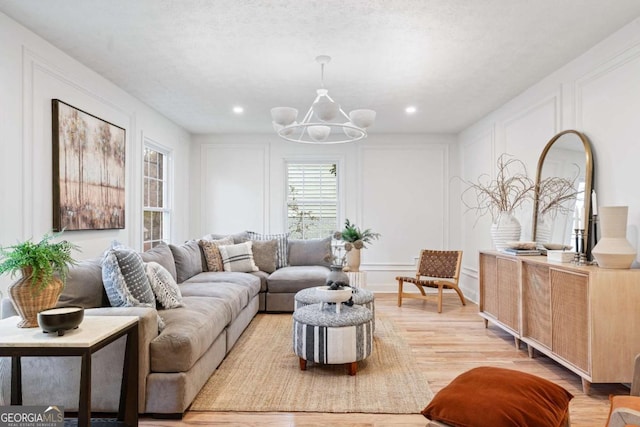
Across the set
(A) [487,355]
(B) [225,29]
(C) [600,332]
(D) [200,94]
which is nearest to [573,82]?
(C) [600,332]

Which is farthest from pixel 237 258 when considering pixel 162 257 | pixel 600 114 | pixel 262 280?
pixel 600 114

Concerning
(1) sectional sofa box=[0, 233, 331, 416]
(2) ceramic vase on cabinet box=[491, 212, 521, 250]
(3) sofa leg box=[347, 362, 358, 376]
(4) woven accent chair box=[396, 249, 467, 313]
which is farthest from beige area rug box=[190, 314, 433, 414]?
(4) woven accent chair box=[396, 249, 467, 313]

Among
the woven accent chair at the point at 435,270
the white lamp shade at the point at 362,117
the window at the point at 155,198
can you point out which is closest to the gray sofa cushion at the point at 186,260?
the window at the point at 155,198

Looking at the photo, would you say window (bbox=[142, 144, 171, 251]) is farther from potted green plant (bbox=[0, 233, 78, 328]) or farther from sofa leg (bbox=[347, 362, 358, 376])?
sofa leg (bbox=[347, 362, 358, 376])

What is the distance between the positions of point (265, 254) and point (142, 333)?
9.99 ft

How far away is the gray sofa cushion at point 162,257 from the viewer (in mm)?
3522

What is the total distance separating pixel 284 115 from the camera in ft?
10.6

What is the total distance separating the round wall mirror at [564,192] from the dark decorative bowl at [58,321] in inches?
133

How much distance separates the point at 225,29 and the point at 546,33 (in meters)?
2.34

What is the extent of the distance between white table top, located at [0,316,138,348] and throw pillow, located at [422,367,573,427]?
60.1 inches

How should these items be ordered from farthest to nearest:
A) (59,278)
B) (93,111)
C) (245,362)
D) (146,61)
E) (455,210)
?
(455,210) < (93,111) < (146,61) < (245,362) < (59,278)

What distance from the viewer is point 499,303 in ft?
12.6

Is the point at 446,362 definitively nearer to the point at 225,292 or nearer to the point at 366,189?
the point at 225,292

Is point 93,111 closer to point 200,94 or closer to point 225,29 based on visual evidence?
point 200,94
